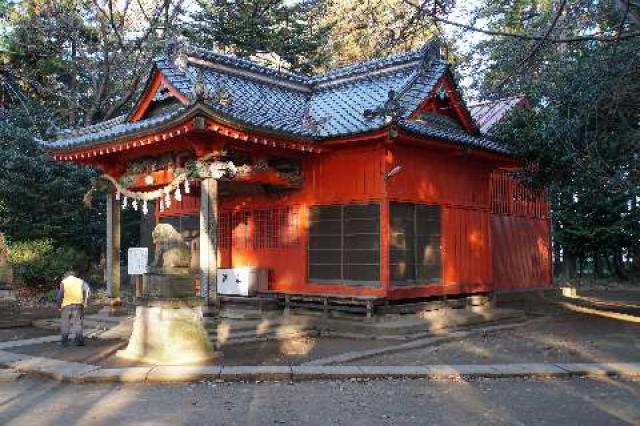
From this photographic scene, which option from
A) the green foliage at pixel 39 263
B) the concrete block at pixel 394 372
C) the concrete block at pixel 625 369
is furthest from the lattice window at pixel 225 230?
the concrete block at pixel 625 369

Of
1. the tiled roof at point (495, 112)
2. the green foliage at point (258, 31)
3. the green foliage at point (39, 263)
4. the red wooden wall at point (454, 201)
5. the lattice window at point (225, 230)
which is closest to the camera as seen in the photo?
the red wooden wall at point (454, 201)

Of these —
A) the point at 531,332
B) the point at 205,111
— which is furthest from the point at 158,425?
the point at 531,332

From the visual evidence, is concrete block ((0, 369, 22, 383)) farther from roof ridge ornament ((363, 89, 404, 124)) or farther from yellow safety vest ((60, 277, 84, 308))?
roof ridge ornament ((363, 89, 404, 124))

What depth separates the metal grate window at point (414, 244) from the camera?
44.9 ft

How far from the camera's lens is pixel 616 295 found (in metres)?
23.6

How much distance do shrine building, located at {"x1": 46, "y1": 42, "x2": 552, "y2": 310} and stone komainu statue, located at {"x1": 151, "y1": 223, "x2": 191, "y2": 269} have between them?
4.75 ft

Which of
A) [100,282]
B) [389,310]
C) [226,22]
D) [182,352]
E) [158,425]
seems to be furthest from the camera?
[226,22]

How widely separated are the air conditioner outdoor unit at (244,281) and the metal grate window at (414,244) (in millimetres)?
3480

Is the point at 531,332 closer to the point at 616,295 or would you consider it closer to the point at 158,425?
the point at 158,425

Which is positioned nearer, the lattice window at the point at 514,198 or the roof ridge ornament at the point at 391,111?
the roof ridge ornament at the point at 391,111

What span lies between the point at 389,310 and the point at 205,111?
19.5ft

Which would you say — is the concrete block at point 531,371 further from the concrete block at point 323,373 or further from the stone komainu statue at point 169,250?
the stone komainu statue at point 169,250

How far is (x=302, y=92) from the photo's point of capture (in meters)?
17.4

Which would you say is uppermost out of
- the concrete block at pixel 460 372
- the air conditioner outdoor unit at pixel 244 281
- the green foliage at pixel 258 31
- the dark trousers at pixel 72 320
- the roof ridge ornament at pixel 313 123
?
the green foliage at pixel 258 31
